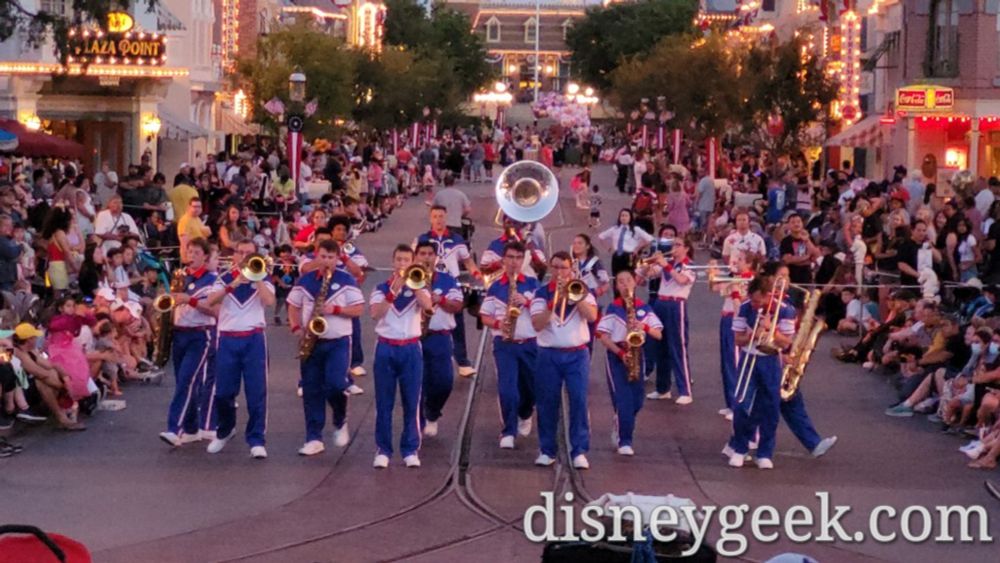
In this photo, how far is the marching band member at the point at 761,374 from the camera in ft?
48.1

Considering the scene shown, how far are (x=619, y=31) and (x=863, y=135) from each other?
60.1 metres

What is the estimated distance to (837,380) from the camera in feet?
66.7

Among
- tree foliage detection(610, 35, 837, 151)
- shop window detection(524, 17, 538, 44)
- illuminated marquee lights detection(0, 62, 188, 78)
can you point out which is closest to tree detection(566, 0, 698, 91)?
tree foliage detection(610, 35, 837, 151)

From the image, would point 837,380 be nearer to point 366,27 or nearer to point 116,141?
point 116,141

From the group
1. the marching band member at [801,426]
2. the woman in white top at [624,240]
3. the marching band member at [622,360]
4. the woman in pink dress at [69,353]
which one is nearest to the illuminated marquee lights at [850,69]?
the woman in white top at [624,240]

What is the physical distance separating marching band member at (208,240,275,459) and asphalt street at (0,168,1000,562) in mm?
408

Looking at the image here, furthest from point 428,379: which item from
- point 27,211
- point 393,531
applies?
point 27,211

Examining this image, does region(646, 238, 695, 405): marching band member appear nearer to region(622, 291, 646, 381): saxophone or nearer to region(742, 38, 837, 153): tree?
region(622, 291, 646, 381): saxophone

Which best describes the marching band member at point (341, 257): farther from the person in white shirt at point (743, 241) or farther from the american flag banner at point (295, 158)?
the american flag banner at point (295, 158)

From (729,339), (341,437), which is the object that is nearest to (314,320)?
(341,437)

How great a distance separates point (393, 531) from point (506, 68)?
158 meters

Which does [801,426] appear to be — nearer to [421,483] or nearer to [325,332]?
[421,483]

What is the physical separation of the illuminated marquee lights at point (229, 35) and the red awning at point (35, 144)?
57.1 ft

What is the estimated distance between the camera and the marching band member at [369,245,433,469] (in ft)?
47.7
